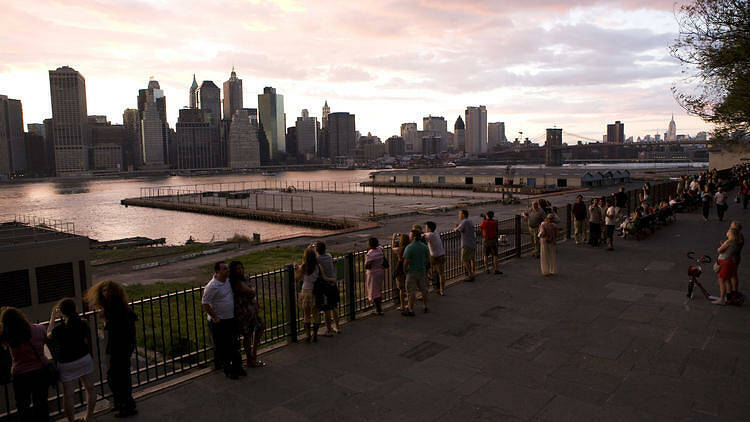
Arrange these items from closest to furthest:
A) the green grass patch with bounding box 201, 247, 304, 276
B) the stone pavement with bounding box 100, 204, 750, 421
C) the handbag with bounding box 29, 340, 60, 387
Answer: the handbag with bounding box 29, 340, 60, 387, the stone pavement with bounding box 100, 204, 750, 421, the green grass patch with bounding box 201, 247, 304, 276

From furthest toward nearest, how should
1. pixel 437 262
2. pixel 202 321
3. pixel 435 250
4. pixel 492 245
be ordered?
pixel 492 245
pixel 437 262
pixel 435 250
pixel 202 321

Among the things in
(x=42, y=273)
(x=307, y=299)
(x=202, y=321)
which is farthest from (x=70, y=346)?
(x=42, y=273)

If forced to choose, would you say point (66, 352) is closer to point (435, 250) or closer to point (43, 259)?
point (435, 250)

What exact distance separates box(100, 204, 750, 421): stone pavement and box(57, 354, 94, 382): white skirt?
0.99 metres

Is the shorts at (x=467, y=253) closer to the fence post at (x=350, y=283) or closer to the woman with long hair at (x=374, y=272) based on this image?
the woman with long hair at (x=374, y=272)

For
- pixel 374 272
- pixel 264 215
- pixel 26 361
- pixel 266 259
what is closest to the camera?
pixel 26 361

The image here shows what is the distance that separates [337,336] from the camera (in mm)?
9398

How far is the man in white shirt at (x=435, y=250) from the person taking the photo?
11.4m

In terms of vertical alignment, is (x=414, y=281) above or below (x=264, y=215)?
above

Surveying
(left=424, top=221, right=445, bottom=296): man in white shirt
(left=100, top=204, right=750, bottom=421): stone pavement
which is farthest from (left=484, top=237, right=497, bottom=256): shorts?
(left=424, top=221, right=445, bottom=296): man in white shirt

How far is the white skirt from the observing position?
19.5ft

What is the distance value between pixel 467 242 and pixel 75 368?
9155 mm

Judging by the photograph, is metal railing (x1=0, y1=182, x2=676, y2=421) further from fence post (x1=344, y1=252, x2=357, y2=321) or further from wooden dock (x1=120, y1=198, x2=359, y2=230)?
wooden dock (x1=120, y1=198, x2=359, y2=230)

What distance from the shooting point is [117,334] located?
6.41 meters
